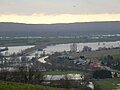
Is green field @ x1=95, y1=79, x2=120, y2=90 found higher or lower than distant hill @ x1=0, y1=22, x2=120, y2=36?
lower

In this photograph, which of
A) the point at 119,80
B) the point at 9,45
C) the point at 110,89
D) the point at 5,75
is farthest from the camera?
the point at 9,45

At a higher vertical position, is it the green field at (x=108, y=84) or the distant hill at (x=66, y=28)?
the distant hill at (x=66, y=28)

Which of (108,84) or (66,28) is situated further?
(66,28)

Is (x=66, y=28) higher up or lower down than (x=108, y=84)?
higher up

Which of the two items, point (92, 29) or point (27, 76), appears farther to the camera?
point (92, 29)

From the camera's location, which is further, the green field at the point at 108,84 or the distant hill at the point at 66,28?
the distant hill at the point at 66,28

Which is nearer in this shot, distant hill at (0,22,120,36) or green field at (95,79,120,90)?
green field at (95,79,120,90)

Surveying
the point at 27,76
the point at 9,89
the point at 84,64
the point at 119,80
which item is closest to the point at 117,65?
the point at 84,64

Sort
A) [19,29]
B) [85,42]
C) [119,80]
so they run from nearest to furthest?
[119,80], [85,42], [19,29]

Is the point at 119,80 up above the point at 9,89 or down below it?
below

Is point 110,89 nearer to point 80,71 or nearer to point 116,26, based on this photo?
point 80,71
